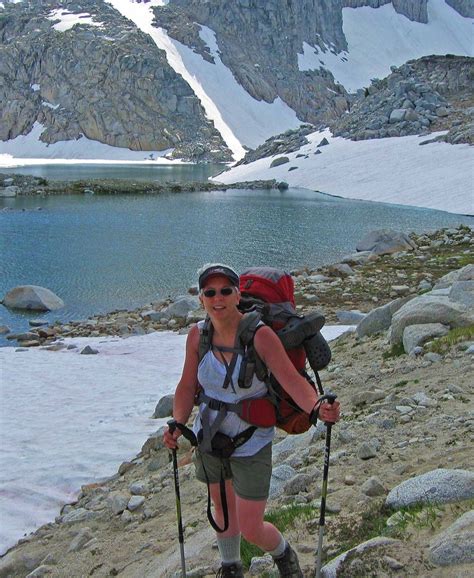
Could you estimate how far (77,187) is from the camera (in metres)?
67.1

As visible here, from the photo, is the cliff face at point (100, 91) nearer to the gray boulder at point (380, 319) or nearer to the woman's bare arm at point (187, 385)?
the gray boulder at point (380, 319)

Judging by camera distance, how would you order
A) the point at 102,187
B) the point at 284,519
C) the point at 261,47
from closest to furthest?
the point at 284,519 < the point at 102,187 < the point at 261,47

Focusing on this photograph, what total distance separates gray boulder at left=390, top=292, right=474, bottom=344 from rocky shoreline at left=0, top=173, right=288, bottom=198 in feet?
184

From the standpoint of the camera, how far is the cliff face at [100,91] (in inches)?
5674

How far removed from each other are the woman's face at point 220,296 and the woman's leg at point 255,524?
1.25 m

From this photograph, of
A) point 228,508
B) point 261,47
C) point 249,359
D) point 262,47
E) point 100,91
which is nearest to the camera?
point 249,359

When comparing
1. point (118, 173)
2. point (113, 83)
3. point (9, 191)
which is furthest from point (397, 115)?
point (113, 83)

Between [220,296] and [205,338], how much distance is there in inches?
12.7

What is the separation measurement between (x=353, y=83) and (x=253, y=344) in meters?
203

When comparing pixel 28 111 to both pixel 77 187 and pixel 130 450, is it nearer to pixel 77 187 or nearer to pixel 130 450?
pixel 77 187

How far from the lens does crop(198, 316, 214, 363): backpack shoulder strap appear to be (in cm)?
445

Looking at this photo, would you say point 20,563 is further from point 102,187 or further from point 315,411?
point 102,187

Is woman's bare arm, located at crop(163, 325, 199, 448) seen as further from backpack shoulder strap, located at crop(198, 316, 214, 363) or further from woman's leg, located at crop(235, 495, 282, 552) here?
woman's leg, located at crop(235, 495, 282, 552)

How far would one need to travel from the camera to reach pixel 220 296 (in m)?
Result: 4.36
